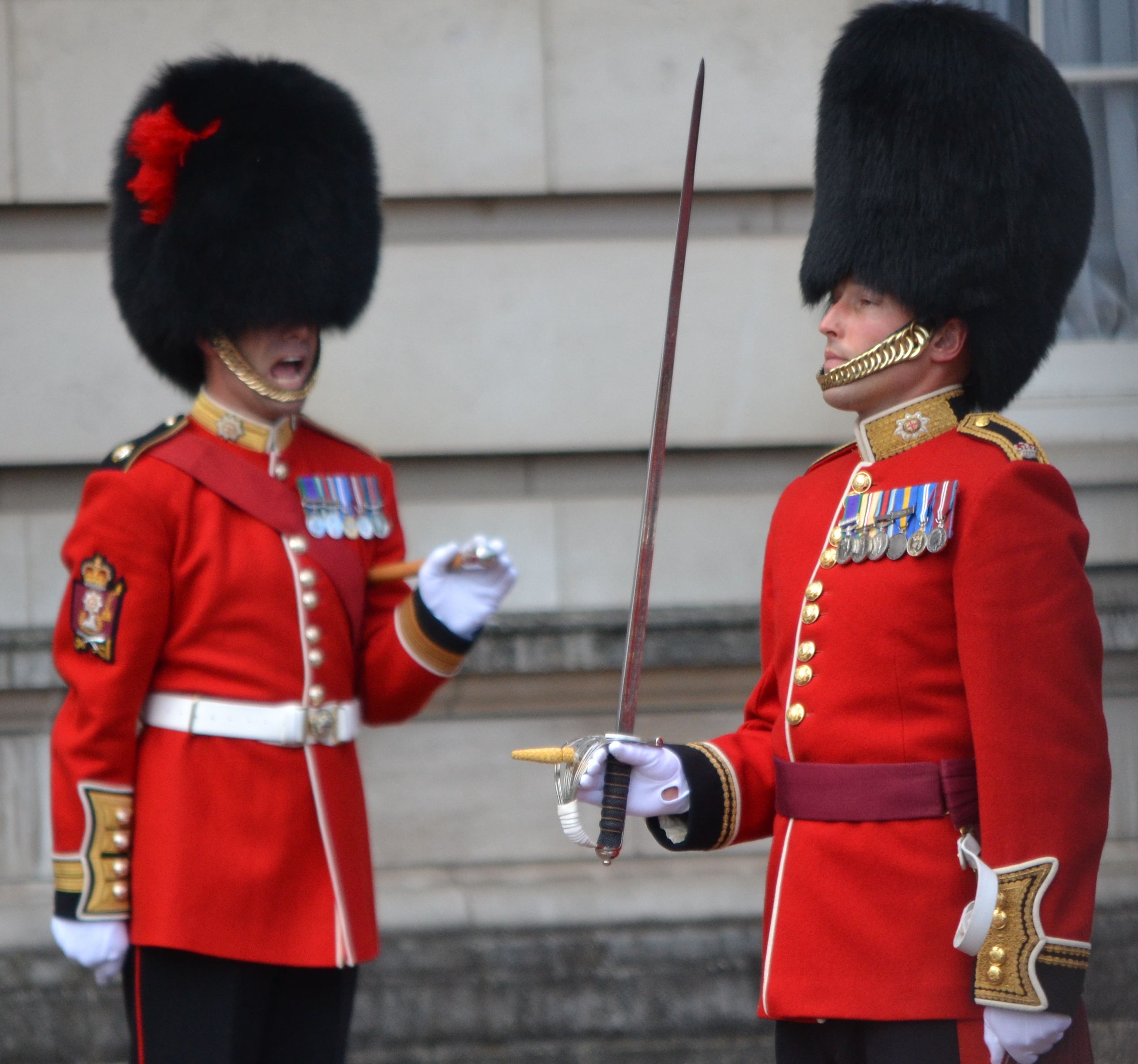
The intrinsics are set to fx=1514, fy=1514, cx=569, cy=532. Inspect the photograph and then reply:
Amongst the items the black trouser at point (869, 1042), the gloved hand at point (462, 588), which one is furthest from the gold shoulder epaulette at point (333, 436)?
the black trouser at point (869, 1042)

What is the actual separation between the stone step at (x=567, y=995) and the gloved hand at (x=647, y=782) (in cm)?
182

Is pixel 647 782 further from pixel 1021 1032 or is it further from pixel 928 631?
pixel 1021 1032

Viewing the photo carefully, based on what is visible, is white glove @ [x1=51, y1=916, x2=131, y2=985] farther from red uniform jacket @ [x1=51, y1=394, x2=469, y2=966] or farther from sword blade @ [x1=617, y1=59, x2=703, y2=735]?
sword blade @ [x1=617, y1=59, x2=703, y2=735]

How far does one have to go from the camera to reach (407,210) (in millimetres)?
4262

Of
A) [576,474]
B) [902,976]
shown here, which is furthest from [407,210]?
[902,976]

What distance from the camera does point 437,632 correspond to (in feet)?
9.25

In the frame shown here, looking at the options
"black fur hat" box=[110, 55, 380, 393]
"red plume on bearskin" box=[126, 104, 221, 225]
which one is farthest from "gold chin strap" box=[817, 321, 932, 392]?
"red plume on bearskin" box=[126, 104, 221, 225]

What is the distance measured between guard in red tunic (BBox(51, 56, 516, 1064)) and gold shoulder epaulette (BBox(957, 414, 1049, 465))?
3.33 ft

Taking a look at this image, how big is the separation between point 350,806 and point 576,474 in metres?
1.63

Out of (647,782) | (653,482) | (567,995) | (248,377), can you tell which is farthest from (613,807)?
(567,995)

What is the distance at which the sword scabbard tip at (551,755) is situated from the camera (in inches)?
77.8

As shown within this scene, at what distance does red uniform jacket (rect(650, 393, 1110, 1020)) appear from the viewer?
191 centimetres

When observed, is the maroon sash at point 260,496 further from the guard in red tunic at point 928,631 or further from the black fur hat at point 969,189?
the black fur hat at point 969,189

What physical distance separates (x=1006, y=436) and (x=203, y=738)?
4.90 feet
